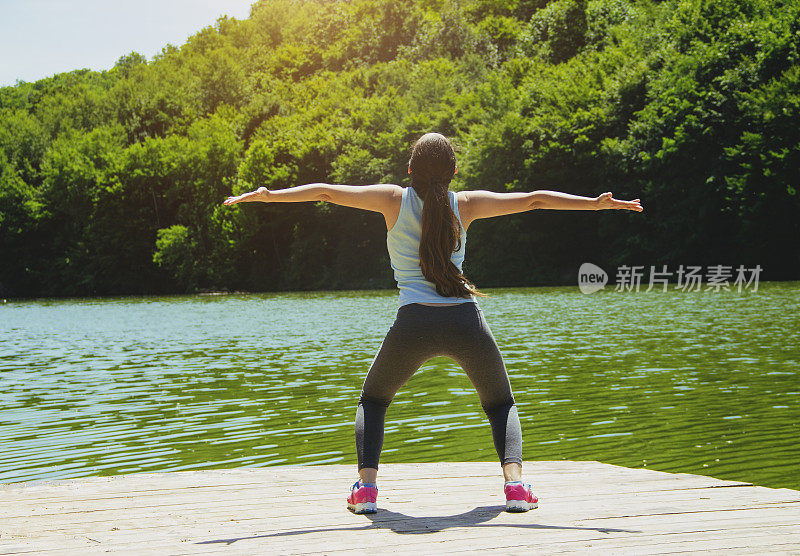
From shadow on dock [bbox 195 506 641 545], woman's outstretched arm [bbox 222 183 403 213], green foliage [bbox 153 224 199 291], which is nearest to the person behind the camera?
shadow on dock [bbox 195 506 641 545]

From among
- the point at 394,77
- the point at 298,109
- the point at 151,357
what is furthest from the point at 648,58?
the point at 151,357

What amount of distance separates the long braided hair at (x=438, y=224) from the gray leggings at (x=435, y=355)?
0.39 feet

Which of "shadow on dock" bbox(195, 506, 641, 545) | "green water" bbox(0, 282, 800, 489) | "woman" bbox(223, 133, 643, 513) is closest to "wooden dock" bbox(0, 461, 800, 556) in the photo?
"shadow on dock" bbox(195, 506, 641, 545)

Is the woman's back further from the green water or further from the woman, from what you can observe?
the green water

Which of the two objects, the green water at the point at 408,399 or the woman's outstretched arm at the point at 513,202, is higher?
the woman's outstretched arm at the point at 513,202

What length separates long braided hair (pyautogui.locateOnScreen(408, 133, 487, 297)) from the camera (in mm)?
4238

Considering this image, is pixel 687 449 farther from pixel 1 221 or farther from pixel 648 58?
pixel 1 221

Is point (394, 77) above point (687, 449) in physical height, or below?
above

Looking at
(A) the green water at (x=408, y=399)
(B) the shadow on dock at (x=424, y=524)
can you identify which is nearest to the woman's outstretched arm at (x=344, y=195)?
(B) the shadow on dock at (x=424, y=524)

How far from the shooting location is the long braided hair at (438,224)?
4.24m

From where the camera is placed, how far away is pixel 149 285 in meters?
65.0

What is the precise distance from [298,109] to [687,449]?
205 ft

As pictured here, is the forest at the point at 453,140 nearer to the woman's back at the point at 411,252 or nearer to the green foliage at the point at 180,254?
the green foliage at the point at 180,254

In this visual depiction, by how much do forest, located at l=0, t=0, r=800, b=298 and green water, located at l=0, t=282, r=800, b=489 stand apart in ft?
64.4
